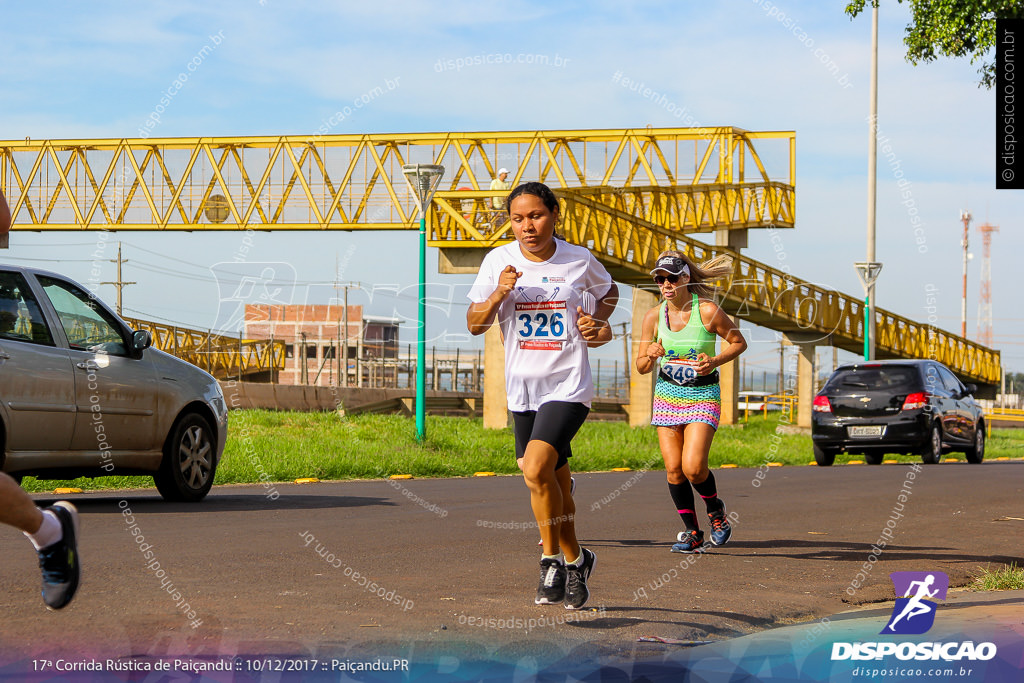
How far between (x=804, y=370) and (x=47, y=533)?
36.9 meters

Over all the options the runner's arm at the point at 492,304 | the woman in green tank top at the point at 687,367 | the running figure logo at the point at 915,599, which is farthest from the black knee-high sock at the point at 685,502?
the runner's arm at the point at 492,304

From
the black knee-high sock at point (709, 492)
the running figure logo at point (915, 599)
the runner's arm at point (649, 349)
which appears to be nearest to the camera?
the running figure logo at point (915, 599)

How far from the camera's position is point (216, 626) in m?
5.67

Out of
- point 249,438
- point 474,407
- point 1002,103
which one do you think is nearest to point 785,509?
point 1002,103

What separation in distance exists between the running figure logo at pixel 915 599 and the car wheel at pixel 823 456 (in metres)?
14.2

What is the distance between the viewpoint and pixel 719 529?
9266 millimetres

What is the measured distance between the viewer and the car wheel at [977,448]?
77.8ft

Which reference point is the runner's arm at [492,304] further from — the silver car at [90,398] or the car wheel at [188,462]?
the car wheel at [188,462]

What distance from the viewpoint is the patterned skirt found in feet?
29.5

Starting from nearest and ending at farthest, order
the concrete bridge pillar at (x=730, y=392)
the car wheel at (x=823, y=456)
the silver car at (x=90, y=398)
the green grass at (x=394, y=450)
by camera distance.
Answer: the silver car at (x=90, y=398) → the green grass at (x=394, y=450) → the car wheel at (x=823, y=456) → the concrete bridge pillar at (x=730, y=392)

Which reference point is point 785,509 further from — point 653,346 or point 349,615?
point 349,615

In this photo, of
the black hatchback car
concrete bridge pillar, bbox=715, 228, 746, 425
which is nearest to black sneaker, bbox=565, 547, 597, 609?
the black hatchback car

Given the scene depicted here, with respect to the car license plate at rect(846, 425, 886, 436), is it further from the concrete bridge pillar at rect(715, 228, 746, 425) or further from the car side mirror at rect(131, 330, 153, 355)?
the concrete bridge pillar at rect(715, 228, 746, 425)

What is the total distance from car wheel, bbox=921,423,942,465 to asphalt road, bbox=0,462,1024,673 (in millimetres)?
7492
